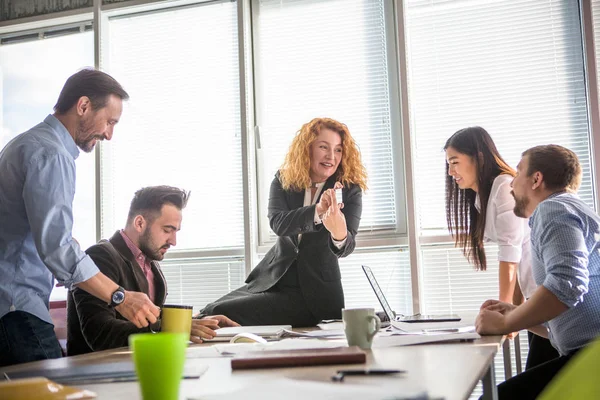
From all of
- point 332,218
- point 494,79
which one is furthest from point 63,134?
point 494,79

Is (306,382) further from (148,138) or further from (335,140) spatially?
(148,138)

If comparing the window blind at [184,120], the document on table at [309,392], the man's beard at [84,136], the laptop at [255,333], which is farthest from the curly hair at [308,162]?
the document on table at [309,392]

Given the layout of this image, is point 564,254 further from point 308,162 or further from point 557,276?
point 308,162

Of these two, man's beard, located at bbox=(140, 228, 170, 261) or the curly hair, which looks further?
the curly hair

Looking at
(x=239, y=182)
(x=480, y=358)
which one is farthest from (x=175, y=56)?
(x=480, y=358)

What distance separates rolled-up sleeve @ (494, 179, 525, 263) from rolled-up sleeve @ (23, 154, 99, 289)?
5.77 ft

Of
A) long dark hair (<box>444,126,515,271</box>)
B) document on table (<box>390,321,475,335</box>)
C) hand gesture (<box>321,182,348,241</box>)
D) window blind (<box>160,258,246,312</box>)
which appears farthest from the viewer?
window blind (<box>160,258,246,312</box>)

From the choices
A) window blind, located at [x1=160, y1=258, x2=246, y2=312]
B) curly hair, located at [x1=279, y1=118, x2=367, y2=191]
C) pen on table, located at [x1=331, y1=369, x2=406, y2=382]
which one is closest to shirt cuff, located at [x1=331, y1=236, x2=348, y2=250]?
curly hair, located at [x1=279, y1=118, x2=367, y2=191]

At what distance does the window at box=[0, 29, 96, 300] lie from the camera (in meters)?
4.66

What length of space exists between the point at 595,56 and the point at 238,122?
2139 millimetres

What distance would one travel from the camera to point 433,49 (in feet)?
13.1

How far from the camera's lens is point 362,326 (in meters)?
1.45

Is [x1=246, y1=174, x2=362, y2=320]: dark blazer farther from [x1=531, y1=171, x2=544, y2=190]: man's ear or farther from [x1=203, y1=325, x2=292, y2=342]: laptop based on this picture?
[x1=531, y1=171, x2=544, y2=190]: man's ear

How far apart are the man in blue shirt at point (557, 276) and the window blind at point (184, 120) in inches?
93.3
